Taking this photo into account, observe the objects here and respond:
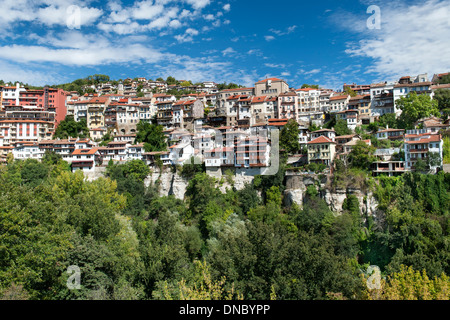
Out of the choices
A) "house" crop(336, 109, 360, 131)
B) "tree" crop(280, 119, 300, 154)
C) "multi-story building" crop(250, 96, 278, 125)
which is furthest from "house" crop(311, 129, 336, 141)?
"multi-story building" crop(250, 96, 278, 125)

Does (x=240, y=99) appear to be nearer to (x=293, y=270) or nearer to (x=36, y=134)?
(x=36, y=134)

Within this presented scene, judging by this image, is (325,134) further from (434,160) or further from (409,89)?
(409,89)

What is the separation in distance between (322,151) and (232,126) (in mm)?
16064

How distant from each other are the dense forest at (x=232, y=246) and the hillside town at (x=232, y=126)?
364 centimetres

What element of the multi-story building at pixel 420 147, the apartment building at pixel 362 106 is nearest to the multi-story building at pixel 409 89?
the apartment building at pixel 362 106

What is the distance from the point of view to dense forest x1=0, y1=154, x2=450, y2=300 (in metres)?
14.0

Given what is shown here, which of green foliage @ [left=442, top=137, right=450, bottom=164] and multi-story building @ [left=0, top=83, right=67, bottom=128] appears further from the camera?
multi-story building @ [left=0, top=83, right=67, bottom=128]

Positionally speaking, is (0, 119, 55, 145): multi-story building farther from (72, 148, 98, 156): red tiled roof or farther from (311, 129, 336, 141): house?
(311, 129, 336, 141): house

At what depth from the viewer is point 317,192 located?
33281 millimetres

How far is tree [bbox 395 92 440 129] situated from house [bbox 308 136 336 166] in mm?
11927

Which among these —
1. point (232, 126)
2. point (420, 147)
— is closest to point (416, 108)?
point (420, 147)

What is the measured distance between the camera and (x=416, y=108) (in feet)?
130

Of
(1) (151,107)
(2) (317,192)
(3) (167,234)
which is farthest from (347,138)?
(1) (151,107)

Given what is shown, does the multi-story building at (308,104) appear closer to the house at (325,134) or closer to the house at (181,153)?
the house at (325,134)
